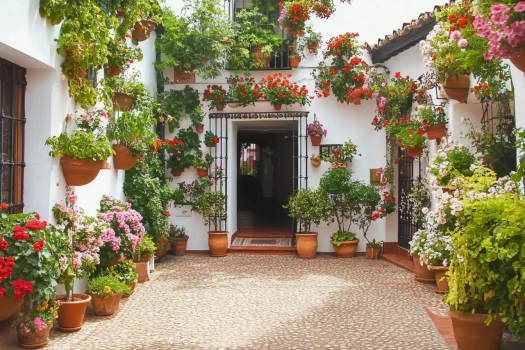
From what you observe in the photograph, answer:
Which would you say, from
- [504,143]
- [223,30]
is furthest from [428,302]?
[223,30]

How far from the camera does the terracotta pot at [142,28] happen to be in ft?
25.8

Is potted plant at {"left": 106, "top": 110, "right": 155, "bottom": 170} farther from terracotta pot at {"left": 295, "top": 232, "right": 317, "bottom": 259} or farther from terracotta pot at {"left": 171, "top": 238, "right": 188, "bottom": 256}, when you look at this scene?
terracotta pot at {"left": 295, "top": 232, "right": 317, "bottom": 259}

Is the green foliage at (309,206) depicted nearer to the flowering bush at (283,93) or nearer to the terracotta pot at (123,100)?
the flowering bush at (283,93)

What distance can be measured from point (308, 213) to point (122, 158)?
3.83 meters

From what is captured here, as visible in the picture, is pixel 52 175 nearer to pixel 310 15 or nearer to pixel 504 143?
pixel 504 143

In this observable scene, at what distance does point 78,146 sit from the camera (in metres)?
5.36

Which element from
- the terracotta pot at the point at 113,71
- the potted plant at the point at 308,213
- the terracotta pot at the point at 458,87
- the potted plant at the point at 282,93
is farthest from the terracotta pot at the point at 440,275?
the terracotta pot at the point at 113,71

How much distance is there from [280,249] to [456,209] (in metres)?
5.09

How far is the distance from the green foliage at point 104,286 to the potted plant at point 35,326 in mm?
980

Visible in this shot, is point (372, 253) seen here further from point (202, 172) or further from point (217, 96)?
point (217, 96)

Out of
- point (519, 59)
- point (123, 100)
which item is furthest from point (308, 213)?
point (519, 59)

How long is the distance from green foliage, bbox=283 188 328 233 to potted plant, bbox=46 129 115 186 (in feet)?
15.6

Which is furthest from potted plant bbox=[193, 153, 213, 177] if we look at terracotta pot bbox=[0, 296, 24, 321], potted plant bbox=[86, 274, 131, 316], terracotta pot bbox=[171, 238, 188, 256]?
terracotta pot bbox=[0, 296, 24, 321]

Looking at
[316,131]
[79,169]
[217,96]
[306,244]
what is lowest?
[306,244]
